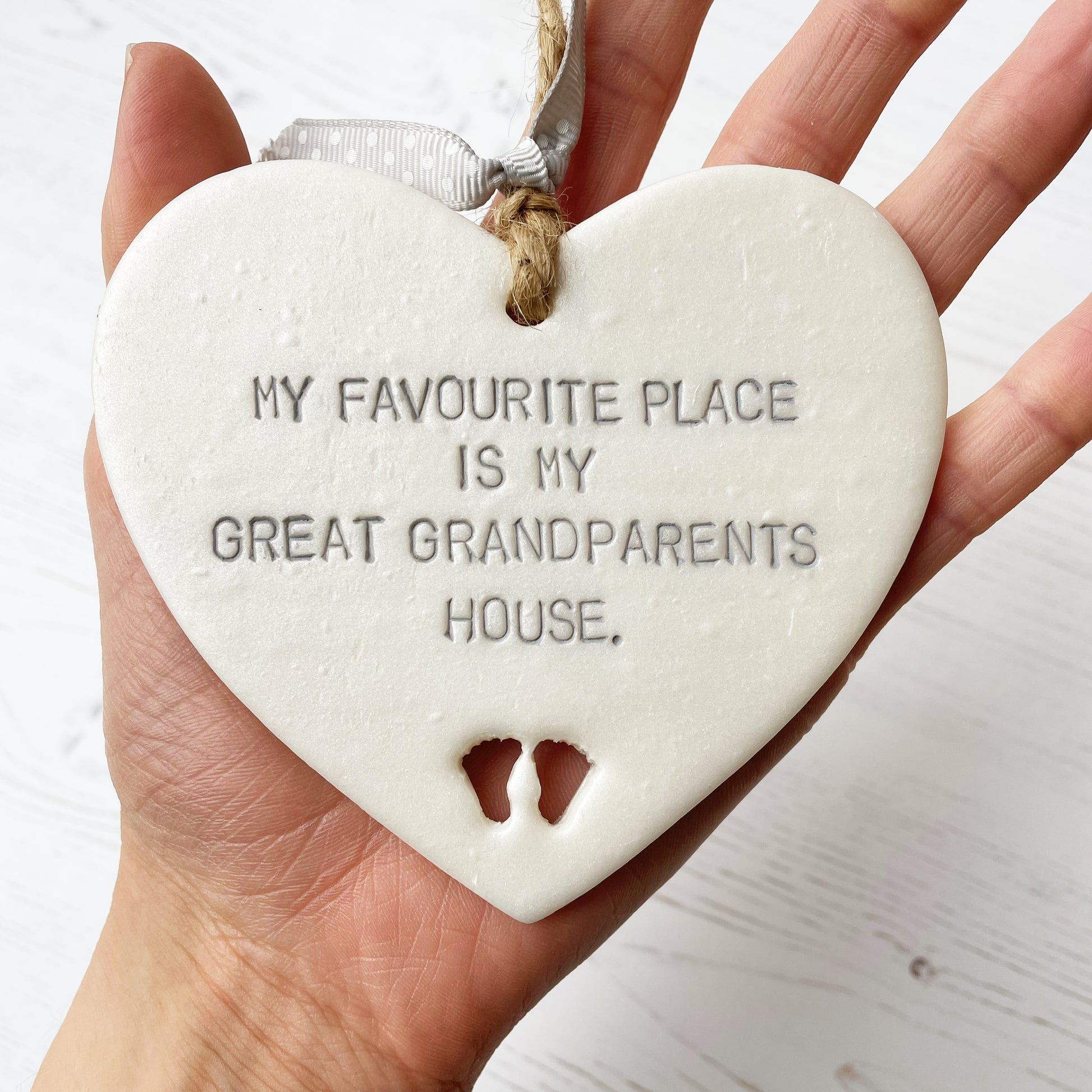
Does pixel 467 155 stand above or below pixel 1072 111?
below

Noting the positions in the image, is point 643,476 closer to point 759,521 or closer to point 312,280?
point 759,521

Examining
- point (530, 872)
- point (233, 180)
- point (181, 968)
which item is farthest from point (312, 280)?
point (181, 968)

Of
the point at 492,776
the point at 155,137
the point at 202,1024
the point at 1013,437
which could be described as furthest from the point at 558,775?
the point at 155,137

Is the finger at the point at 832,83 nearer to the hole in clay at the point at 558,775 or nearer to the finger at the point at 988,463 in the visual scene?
the finger at the point at 988,463

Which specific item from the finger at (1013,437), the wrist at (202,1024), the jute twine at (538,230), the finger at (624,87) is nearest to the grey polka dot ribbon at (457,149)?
the jute twine at (538,230)

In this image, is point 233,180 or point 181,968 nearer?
point 233,180

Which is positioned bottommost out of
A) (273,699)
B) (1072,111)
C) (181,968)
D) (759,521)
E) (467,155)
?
(181,968)
